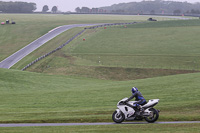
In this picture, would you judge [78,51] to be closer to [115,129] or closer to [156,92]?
[156,92]

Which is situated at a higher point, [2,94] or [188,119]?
[188,119]

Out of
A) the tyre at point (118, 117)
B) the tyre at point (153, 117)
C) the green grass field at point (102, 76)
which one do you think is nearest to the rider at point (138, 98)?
the tyre at point (153, 117)

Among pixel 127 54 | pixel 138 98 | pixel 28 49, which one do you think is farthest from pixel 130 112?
pixel 28 49

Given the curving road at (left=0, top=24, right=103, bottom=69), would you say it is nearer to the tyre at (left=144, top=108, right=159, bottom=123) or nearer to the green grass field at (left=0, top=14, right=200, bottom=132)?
the green grass field at (left=0, top=14, right=200, bottom=132)

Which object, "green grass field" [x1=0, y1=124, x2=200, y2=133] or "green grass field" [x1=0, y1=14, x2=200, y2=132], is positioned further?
"green grass field" [x1=0, y1=14, x2=200, y2=132]

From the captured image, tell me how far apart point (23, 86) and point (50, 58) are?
114 feet

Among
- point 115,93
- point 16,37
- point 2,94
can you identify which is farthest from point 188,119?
point 16,37

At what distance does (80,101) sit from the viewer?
2616cm

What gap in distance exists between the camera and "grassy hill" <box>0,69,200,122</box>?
1972cm

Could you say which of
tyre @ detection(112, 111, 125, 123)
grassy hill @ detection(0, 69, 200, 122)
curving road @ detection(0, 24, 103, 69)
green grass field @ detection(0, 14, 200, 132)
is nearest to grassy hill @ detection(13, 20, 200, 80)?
green grass field @ detection(0, 14, 200, 132)

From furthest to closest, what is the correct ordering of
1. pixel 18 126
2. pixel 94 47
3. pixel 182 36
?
1. pixel 182 36
2. pixel 94 47
3. pixel 18 126

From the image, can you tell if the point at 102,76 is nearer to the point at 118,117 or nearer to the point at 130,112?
the point at 118,117

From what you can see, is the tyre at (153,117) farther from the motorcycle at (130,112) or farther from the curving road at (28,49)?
the curving road at (28,49)

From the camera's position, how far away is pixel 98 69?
189 feet
